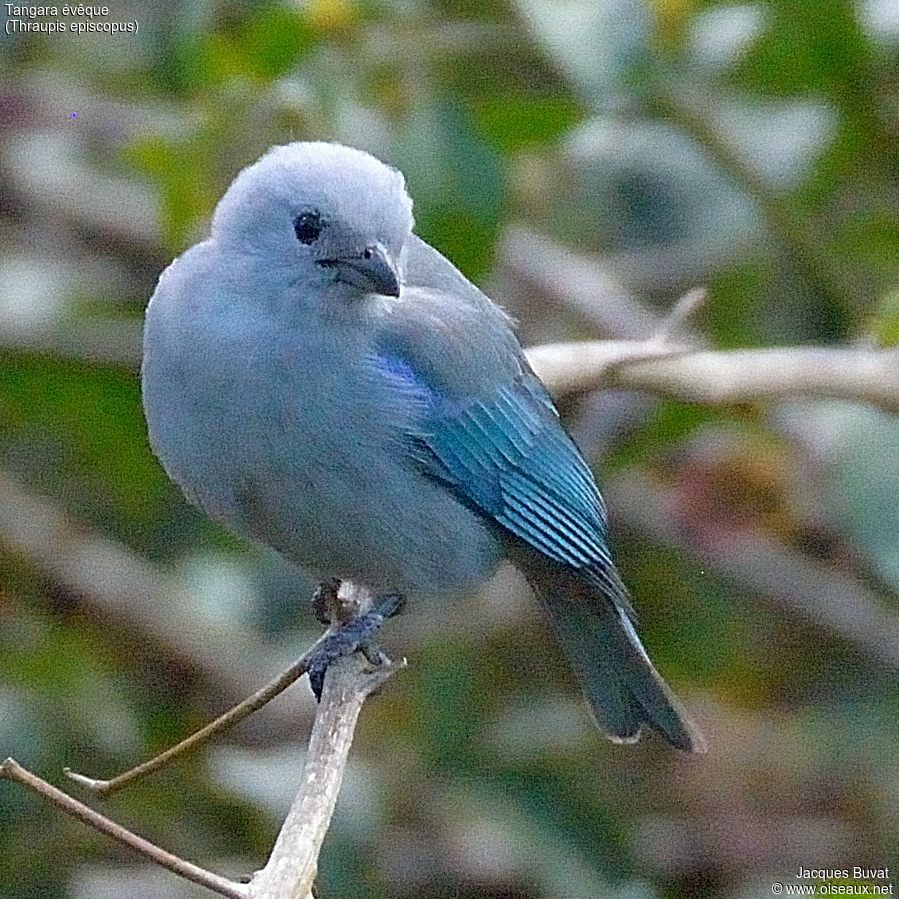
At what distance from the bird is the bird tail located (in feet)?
0.64

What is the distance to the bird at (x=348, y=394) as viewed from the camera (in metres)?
3.55

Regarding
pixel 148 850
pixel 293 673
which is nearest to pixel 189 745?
pixel 293 673

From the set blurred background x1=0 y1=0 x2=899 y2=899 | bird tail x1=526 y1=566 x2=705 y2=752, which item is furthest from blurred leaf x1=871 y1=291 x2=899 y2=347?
bird tail x1=526 y1=566 x2=705 y2=752

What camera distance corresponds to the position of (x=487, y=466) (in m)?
4.00

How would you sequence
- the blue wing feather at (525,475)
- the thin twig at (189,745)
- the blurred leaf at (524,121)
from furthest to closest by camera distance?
the blurred leaf at (524,121), the blue wing feather at (525,475), the thin twig at (189,745)

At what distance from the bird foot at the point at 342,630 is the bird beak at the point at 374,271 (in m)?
0.66

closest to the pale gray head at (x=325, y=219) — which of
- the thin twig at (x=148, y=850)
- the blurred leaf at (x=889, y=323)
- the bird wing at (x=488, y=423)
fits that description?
the bird wing at (x=488, y=423)

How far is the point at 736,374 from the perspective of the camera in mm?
4023

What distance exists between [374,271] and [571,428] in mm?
2079

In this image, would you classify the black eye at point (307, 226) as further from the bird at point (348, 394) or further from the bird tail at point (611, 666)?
the bird tail at point (611, 666)

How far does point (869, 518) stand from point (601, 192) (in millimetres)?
1526

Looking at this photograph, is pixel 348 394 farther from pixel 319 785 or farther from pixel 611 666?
pixel 611 666

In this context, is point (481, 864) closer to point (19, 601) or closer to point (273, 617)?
point (273, 617)

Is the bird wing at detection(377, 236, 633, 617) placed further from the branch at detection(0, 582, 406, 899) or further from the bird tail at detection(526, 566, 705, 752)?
the branch at detection(0, 582, 406, 899)
